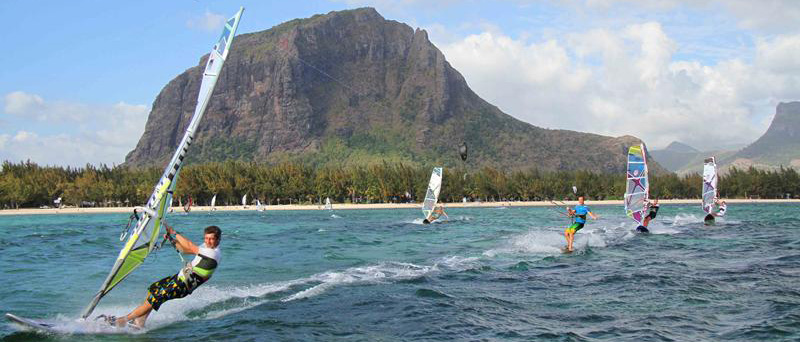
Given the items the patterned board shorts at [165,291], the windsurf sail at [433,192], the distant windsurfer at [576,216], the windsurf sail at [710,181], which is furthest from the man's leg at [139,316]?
the windsurf sail at [433,192]

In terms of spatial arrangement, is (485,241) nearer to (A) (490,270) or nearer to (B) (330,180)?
(A) (490,270)

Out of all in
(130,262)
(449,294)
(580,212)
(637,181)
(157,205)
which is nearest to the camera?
(157,205)

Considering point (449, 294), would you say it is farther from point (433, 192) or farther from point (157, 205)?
point (433, 192)

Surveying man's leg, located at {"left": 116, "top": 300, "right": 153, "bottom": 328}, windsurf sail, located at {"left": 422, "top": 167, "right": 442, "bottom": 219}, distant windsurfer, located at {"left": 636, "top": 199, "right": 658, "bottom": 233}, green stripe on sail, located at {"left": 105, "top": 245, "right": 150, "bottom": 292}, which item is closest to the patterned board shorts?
man's leg, located at {"left": 116, "top": 300, "right": 153, "bottom": 328}

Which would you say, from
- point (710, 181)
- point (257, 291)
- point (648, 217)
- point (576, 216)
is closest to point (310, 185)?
point (710, 181)

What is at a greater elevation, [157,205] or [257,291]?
[157,205]

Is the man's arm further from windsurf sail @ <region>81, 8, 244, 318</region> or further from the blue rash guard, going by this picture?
the blue rash guard

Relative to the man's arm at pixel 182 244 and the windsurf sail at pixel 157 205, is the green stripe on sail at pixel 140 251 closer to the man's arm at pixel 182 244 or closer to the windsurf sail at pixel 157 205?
the windsurf sail at pixel 157 205

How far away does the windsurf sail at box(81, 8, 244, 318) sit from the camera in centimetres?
1003

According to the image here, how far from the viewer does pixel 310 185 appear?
121750 millimetres

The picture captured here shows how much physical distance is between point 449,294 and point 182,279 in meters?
5.84

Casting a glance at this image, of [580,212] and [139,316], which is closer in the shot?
[139,316]

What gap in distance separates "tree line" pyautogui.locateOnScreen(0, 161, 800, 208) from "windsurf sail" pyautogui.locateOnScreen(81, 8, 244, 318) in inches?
3892

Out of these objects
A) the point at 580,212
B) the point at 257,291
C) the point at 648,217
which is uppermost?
the point at 580,212
